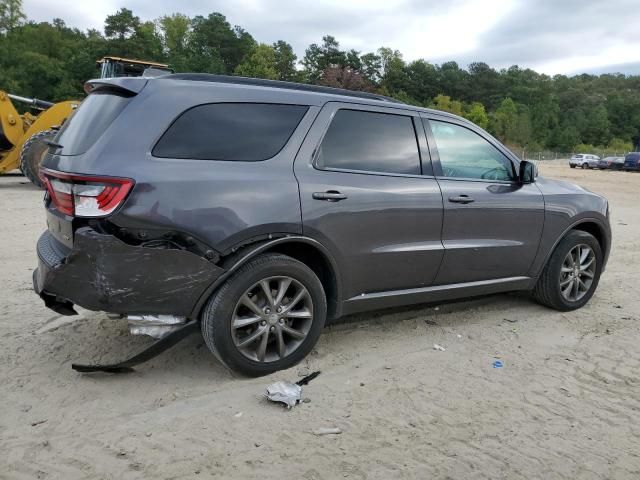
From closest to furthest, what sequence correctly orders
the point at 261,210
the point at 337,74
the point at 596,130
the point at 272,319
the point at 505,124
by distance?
the point at 261,210, the point at 272,319, the point at 337,74, the point at 505,124, the point at 596,130

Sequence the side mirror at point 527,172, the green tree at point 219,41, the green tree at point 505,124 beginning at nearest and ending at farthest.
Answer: the side mirror at point 527,172 → the green tree at point 505,124 → the green tree at point 219,41

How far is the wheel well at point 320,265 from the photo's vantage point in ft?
11.6

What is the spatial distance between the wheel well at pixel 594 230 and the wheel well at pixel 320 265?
2.66 m

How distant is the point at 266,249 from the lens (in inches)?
130

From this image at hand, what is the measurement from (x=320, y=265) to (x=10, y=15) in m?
88.1

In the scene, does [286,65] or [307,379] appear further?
[286,65]

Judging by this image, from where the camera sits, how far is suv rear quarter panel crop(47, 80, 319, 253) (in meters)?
2.95

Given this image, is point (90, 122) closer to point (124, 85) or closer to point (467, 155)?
point (124, 85)

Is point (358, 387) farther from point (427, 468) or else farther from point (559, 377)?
point (559, 377)

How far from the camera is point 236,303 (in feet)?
10.5

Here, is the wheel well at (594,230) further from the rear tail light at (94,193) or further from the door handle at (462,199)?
the rear tail light at (94,193)

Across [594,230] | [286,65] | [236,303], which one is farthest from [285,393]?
[286,65]


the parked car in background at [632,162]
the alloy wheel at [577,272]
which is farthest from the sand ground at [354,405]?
the parked car in background at [632,162]

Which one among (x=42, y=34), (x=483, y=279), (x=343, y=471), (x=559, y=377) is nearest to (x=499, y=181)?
(x=483, y=279)
